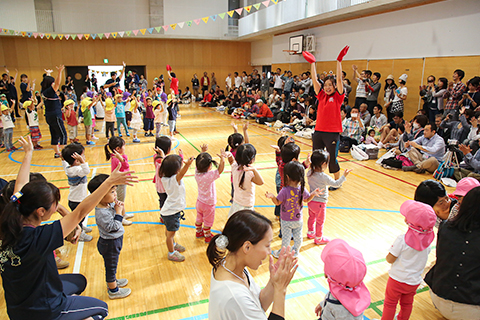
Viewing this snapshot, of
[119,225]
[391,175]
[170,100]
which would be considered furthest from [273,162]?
[119,225]

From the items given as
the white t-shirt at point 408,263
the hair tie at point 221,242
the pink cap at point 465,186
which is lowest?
the white t-shirt at point 408,263

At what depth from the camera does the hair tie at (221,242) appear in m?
1.49

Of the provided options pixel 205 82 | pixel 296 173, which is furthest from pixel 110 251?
pixel 205 82

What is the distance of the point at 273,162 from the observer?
753 centimetres

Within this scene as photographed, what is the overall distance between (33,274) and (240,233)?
1.25m

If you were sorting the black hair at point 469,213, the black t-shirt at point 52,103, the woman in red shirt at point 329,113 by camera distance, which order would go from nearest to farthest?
the black hair at point 469,213 → the woman in red shirt at point 329,113 → the black t-shirt at point 52,103

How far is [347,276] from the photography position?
165 centimetres

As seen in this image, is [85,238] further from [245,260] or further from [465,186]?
[465,186]

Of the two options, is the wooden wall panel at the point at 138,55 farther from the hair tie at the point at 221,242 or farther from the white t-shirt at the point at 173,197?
the hair tie at the point at 221,242

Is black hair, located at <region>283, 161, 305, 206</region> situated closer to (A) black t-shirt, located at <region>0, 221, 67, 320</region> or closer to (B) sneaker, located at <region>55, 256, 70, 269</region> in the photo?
(A) black t-shirt, located at <region>0, 221, 67, 320</region>

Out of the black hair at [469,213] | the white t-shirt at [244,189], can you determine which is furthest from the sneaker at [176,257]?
the black hair at [469,213]

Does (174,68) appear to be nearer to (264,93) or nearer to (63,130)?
(264,93)

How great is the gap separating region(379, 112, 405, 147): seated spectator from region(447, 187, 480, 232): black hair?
6901 millimetres

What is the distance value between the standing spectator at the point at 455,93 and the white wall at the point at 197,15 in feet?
52.3
